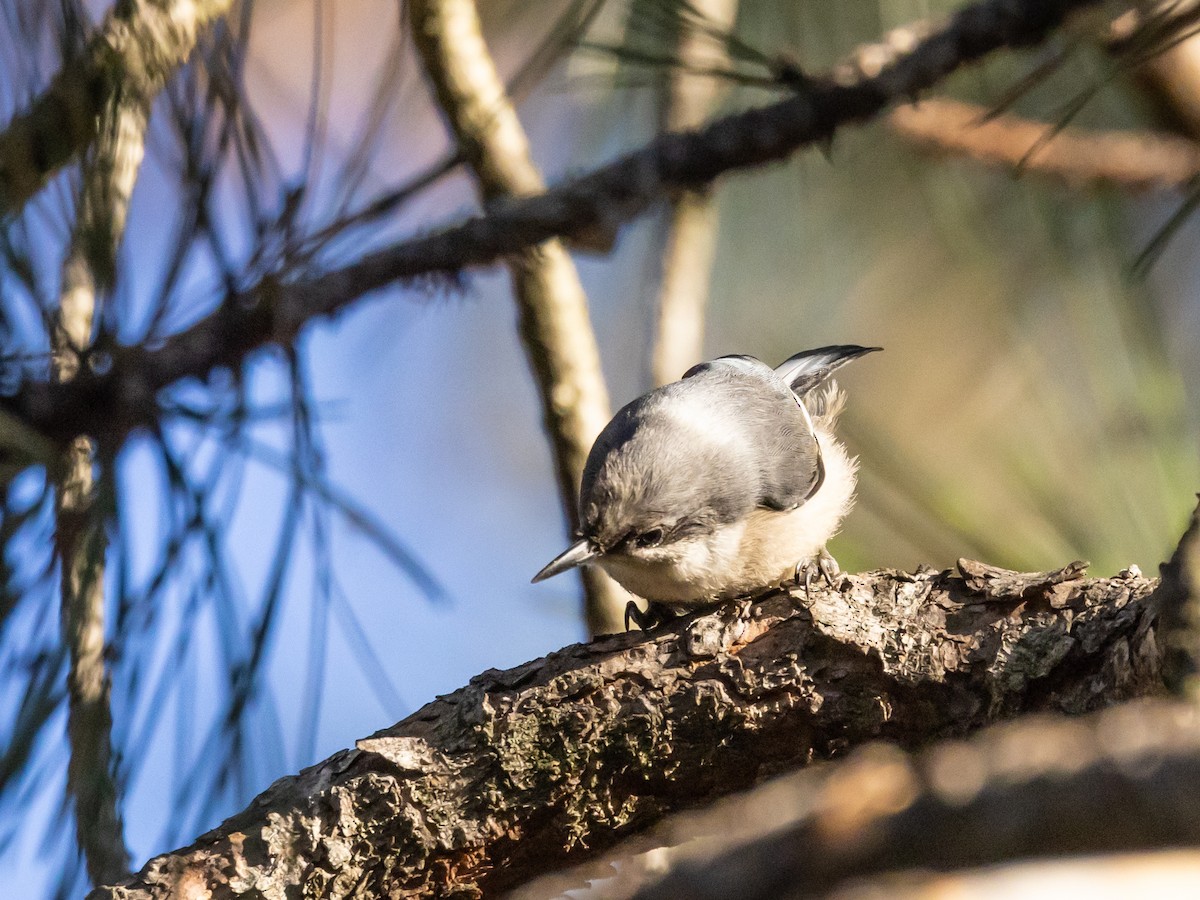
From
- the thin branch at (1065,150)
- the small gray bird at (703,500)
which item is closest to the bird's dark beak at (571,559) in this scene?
the small gray bird at (703,500)

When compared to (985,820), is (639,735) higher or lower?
higher

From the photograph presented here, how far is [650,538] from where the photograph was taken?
1563mm

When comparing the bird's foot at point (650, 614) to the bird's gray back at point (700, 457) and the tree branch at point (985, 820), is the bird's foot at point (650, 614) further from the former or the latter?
the tree branch at point (985, 820)

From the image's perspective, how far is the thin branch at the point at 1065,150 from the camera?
6.31ft

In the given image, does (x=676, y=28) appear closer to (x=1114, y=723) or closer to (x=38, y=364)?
(x=38, y=364)

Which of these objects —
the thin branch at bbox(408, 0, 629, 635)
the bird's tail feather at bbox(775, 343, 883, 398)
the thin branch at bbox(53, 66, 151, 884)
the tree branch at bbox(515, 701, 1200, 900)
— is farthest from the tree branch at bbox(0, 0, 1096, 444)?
the bird's tail feather at bbox(775, 343, 883, 398)

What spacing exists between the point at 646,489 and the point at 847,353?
79 cm

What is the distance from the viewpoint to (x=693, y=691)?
1120 millimetres

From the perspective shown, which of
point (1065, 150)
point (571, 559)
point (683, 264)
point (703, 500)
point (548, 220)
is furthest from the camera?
point (683, 264)

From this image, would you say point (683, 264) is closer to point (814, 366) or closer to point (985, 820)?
point (814, 366)

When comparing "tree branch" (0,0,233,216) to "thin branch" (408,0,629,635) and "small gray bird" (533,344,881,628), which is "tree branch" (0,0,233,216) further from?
"small gray bird" (533,344,881,628)

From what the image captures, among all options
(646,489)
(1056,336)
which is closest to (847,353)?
(1056,336)

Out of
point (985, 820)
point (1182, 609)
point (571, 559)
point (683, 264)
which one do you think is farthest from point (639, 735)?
point (683, 264)

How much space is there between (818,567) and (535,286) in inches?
24.6
